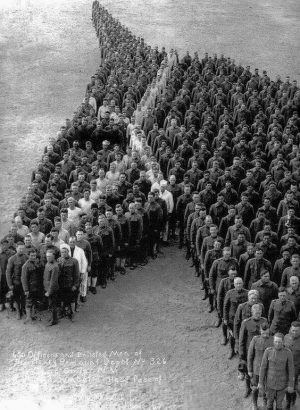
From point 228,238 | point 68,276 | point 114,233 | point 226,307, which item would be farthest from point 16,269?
point 228,238

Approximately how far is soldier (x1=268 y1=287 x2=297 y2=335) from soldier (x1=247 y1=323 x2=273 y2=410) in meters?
0.75

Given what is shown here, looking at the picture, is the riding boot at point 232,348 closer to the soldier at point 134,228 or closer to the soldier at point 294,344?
the soldier at point 294,344

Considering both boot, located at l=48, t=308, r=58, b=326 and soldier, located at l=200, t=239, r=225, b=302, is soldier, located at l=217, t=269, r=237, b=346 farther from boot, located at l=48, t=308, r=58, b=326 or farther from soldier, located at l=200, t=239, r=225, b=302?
boot, located at l=48, t=308, r=58, b=326

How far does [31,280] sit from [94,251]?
1327mm

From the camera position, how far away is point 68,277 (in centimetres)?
1089

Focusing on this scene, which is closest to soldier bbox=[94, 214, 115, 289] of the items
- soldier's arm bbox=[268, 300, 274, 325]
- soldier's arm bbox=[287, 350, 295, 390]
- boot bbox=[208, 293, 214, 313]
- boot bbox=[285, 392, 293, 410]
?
boot bbox=[208, 293, 214, 313]

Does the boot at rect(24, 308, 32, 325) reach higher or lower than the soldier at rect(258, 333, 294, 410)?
lower

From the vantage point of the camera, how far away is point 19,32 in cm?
3322

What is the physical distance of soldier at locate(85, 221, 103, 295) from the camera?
11688 mm

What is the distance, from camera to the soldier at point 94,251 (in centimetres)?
1169

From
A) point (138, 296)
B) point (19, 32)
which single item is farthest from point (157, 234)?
point (19, 32)

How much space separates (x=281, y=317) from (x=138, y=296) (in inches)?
123

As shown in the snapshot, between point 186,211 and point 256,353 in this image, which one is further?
point 186,211

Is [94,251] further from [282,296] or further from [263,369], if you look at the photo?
[263,369]
